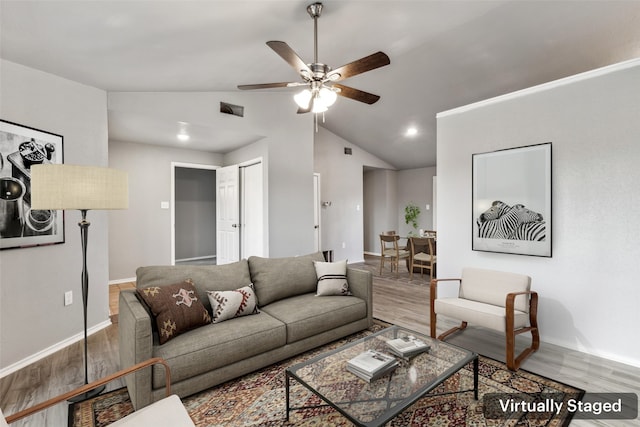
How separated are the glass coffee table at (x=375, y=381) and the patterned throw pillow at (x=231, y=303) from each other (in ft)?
2.72

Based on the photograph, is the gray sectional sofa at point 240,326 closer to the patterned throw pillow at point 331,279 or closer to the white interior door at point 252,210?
the patterned throw pillow at point 331,279

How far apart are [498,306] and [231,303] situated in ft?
7.95

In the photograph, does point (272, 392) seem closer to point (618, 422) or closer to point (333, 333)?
point (333, 333)

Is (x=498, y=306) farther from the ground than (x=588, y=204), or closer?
closer

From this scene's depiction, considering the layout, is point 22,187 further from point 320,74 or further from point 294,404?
point 294,404

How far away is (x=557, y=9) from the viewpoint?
2.92 metres

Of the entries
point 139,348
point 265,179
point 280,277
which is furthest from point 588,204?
point 265,179

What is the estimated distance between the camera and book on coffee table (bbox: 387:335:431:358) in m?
1.98

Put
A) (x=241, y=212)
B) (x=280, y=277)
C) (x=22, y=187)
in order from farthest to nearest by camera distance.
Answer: (x=241, y=212)
(x=280, y=277)
(x=22, y=187)

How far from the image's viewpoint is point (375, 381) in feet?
5.71

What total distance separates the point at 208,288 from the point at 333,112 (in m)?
4.67

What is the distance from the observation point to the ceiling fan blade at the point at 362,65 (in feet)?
7.07

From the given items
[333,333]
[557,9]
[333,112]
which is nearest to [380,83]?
[333,112]

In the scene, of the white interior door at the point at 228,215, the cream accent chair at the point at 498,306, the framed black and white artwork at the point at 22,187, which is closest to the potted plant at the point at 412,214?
the white interior door at the point at 228,215
